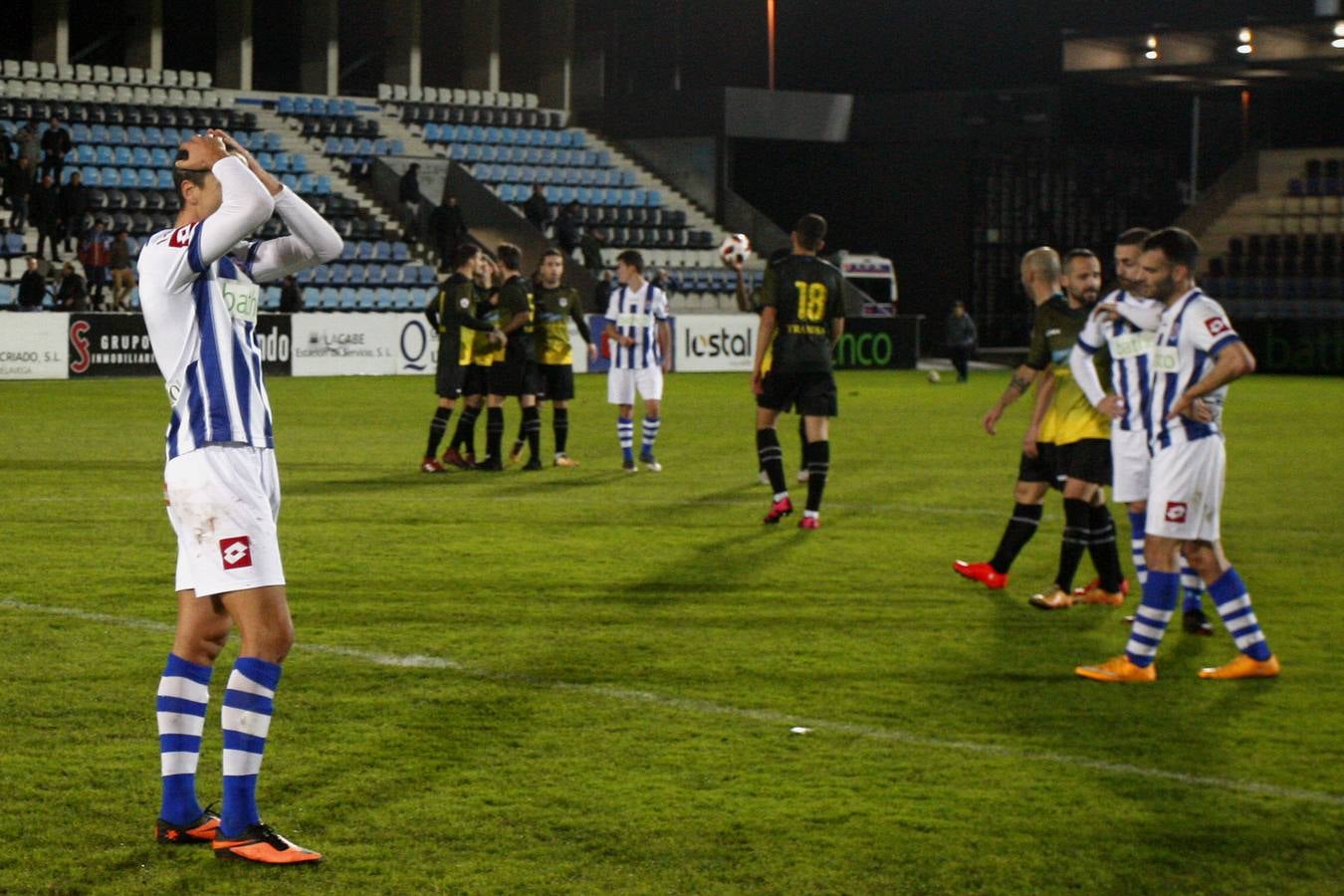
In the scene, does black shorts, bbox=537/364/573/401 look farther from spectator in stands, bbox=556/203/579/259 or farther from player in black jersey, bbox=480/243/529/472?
spectator in stands, bbox=556/203/579/259

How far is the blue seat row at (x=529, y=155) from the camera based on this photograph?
141ft

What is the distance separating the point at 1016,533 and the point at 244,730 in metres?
5.68

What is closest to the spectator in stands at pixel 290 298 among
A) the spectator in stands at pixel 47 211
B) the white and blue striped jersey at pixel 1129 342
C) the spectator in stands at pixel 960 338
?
the spectator in stands at pixel 47 211

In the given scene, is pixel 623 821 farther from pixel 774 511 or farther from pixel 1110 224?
pixel 1110 224

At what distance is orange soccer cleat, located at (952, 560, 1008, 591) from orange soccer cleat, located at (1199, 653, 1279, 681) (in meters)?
2.35

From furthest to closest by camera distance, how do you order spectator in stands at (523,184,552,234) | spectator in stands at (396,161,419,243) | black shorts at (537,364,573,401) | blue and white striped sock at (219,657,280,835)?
spectator in stands at (523,184,552,234) < spectator in stands at (396,161,419,243) < black shorts at (537,364,573,401) < blue and white striped sock at (219,657,280,835)

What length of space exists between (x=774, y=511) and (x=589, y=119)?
36.2 metres

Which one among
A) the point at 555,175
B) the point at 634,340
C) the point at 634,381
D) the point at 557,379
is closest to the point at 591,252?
the point at 555,175

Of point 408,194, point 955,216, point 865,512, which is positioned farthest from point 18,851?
point 955,216

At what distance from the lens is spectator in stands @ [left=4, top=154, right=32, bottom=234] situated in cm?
3297

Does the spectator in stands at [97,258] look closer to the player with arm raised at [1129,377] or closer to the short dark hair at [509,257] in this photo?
the short dark hair at [509,257]

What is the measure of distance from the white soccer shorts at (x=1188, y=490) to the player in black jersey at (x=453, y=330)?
9.34 meters

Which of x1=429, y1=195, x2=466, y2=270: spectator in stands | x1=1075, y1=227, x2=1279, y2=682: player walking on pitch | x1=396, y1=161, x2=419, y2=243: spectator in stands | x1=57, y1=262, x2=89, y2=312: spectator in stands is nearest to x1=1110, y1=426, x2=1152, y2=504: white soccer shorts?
x1=1075, y1=227, x2=1279, y2=682: player walking on pitch

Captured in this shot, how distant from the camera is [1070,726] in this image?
6.84m
